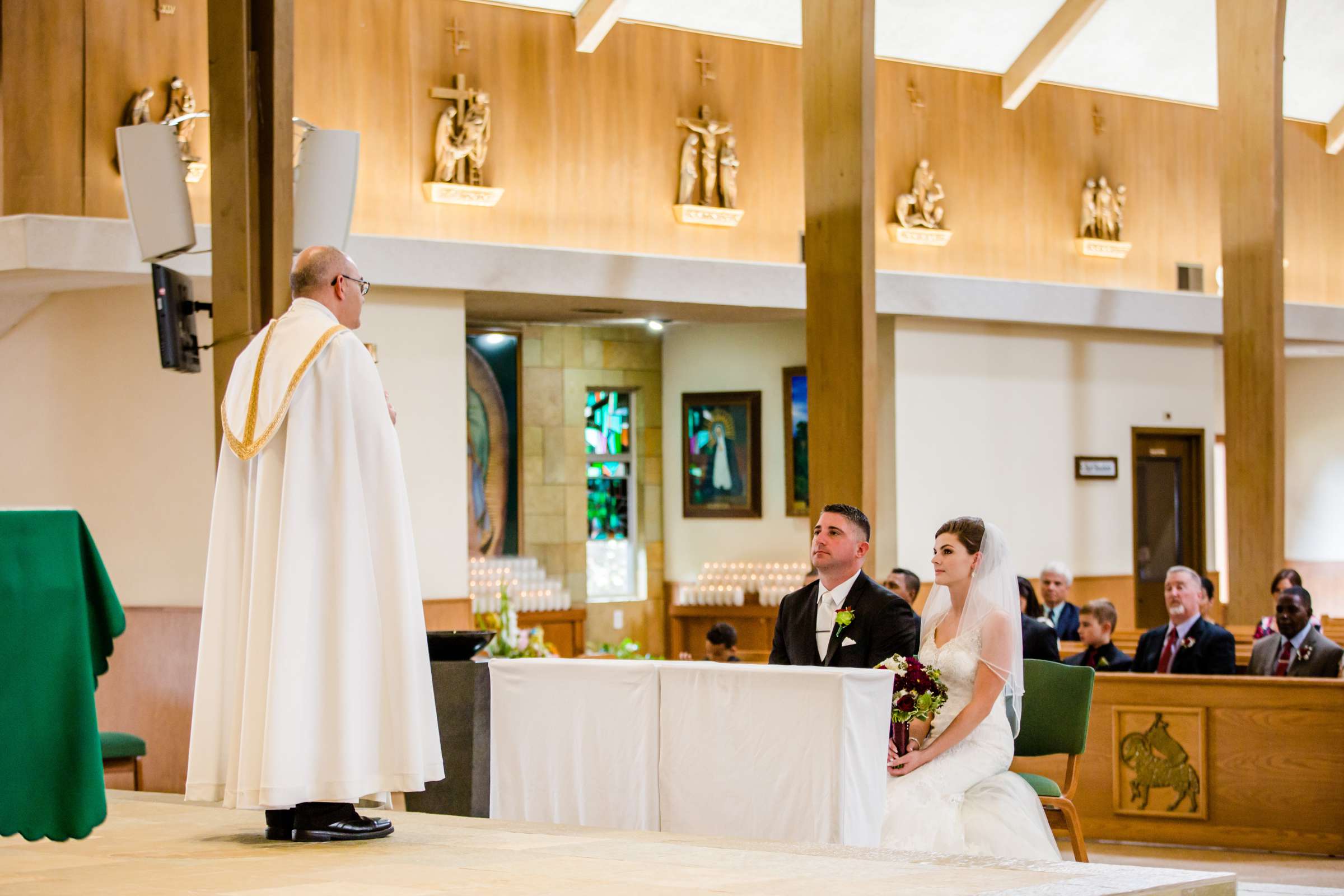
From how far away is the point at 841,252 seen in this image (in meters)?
8.58

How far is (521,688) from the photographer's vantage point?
189 inches

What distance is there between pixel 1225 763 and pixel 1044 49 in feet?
23.8

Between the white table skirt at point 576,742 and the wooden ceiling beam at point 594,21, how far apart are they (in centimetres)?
735

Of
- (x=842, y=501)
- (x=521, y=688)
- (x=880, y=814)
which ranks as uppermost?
(x=842, y=501)

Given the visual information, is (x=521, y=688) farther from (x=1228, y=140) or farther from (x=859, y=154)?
(x=1228, y=140)

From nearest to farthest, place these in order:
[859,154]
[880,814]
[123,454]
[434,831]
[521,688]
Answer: [434,831]
[880,814]
[521,688]
[859,154]
[123,454]

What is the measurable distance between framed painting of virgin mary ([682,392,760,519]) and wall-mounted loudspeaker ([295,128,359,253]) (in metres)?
5.89

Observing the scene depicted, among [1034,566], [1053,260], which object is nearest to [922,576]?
[1034,566]

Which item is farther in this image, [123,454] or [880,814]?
[123,454]

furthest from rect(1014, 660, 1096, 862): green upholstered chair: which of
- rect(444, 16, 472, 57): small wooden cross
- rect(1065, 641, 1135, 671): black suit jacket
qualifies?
rect(444, 16, 472, 57): small wooden cross

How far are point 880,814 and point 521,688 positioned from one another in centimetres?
113

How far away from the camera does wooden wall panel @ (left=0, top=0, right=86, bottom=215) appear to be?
9.52m

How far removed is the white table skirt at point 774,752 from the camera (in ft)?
13.9

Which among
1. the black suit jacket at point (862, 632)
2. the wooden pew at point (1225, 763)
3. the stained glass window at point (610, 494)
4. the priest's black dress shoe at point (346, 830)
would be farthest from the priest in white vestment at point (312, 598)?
the stained glass window at point (610, 494)
